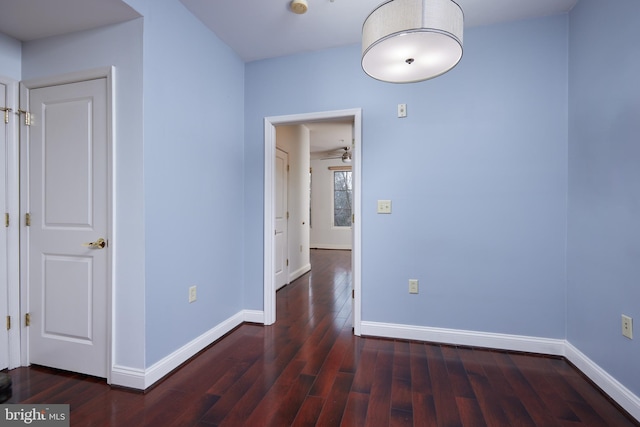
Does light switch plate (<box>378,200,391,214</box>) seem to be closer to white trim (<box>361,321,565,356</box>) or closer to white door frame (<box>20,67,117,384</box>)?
white trim (<box>361,321,565,356</box>)

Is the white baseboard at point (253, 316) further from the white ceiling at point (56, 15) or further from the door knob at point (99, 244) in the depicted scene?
the white ceiling at point (56, 15)

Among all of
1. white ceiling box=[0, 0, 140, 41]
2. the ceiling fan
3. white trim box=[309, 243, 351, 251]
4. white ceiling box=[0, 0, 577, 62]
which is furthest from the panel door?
white trim box=[309, 243, 351, 251]

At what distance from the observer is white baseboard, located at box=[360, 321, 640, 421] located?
187 centimetres

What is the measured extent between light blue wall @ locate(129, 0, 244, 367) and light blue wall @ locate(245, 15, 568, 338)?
0.92 metres

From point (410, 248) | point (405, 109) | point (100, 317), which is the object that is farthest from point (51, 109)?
point (410, 248)

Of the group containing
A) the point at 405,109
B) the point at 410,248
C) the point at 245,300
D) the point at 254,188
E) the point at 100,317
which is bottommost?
the point at 245,300

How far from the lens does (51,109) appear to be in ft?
6.94

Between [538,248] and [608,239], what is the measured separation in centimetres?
53

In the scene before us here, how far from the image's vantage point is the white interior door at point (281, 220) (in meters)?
4.18

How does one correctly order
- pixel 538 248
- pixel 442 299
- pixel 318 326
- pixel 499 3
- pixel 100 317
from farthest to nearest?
pixel 318 326
pixel 442 299
pixel 538 248
pixel 499 3
pixel 100 317

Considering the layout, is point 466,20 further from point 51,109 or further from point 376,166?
point 51,109

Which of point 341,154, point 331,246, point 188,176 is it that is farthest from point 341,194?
point 188,176

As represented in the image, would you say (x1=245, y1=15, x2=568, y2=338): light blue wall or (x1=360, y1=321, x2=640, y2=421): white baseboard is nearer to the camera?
(x1=360, y1=321, x2=640, y2=421): white baseboard

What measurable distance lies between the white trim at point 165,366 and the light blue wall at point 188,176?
5cm
